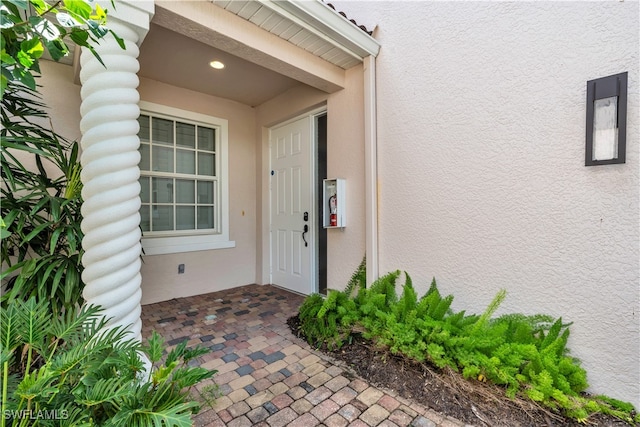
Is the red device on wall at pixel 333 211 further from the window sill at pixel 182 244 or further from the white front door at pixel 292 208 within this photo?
the window sill at pixel 182 244

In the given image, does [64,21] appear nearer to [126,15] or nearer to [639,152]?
[126,15]

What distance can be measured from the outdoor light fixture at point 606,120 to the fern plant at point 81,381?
2.63 m

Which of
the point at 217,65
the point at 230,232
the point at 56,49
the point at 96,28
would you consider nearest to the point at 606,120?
the point at 96,28

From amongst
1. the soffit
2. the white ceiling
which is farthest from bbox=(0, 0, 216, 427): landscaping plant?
the white ceiling

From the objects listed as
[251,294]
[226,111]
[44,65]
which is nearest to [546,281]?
[251,294]

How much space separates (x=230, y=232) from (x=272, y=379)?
8.69 ft

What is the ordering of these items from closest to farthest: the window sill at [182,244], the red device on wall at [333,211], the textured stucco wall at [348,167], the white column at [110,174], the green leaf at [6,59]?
the green leaf at [6,59], the white column at [110,174], the textured stucco wall at [348,167], the red device on wall at [333,211], the window sill at [182,244]

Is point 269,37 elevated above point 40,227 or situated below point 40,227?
above

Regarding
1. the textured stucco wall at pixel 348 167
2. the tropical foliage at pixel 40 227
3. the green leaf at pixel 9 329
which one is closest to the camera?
the green leaf at pixel 9 329

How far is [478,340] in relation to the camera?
1.87 meters

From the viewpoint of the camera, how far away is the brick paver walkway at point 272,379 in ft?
5.43

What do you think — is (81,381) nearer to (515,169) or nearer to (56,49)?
(56,49)

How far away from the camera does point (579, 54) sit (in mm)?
1861

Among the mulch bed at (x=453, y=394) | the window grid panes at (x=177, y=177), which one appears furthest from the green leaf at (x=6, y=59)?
the window grid panes at (x=177, y=177)
